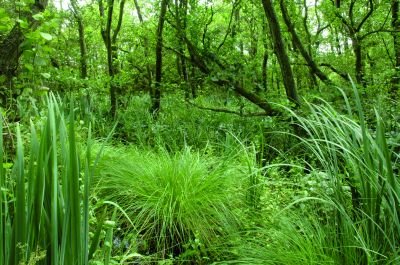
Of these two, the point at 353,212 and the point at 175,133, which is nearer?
the point at 353,212

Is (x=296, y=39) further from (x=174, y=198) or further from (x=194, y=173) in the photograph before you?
(x=174, y=198)

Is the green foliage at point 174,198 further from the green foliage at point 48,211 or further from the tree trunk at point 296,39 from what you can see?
the tree trunk at point 296,39

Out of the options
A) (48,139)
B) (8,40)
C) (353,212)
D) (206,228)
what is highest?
(8,40)

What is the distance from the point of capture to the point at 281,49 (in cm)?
356

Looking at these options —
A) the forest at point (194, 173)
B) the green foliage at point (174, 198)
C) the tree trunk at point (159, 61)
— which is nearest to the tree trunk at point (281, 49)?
the forest at point (194, 173)

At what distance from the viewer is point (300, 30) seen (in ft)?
21.7

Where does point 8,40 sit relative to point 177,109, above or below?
above

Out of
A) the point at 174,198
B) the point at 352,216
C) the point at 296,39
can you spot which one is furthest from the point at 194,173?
the point at 296,39

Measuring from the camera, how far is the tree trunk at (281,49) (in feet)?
11.5

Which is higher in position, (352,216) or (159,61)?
(159,61)

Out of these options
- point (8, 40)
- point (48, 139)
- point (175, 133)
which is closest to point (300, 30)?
point (175, 133)

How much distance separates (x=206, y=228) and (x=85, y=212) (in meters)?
1.34

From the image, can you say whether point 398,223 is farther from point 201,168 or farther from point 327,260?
point 201,168

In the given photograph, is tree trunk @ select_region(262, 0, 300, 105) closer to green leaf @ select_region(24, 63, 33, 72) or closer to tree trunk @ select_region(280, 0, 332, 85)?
tree trunk @ select_region(280, 0, 332, 85)
